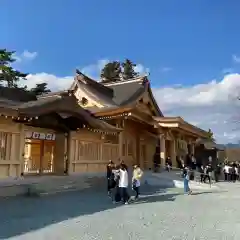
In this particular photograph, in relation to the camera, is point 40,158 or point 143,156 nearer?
point 40,158

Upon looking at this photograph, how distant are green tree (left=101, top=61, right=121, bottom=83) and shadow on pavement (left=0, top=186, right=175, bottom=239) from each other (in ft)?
131

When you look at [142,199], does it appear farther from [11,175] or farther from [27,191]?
[11,175]

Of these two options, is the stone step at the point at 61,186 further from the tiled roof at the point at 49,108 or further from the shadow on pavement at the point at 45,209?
the tiled roof at the point at 49,108

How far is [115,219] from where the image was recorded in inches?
363

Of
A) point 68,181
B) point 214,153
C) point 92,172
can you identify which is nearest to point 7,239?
point 68,181

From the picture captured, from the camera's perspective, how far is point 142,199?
44.7 feet

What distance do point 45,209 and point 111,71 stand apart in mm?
44715

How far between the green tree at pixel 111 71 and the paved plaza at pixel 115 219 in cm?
4074

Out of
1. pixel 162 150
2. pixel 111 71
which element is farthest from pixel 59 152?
pixel 111 71

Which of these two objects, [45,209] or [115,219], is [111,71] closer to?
[45,209]

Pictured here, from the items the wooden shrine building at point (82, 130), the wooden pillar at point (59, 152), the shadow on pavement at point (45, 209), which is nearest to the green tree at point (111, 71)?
the wooden shrine building at point (82, 130)

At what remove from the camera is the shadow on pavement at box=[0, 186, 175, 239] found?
808 centimetres

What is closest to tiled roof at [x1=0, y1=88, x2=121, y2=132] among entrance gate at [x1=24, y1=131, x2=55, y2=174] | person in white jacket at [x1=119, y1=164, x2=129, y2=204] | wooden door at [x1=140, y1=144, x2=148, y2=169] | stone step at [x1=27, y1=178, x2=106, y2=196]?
entrance gate at [x1=24, y1=131, x2=55, y2=174]

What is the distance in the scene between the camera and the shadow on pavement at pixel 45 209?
8082 mm
